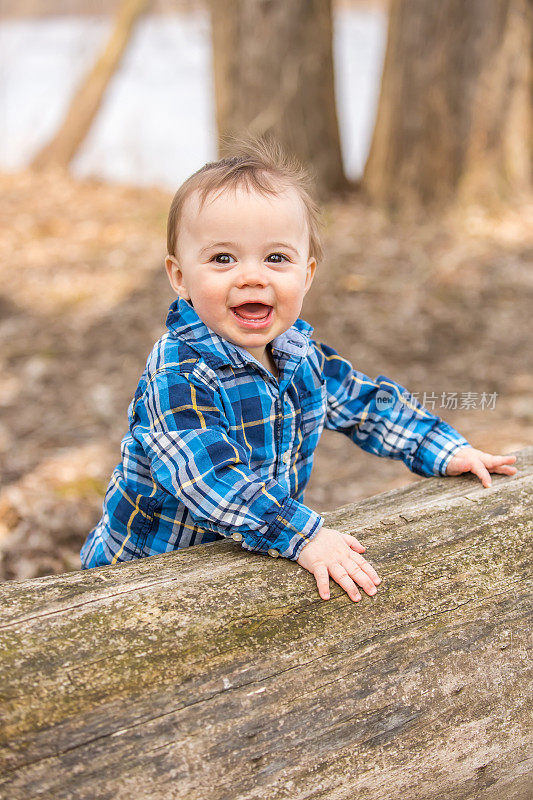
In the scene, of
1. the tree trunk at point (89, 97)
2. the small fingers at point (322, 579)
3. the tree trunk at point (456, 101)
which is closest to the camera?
the small fingers at point (322, 579)

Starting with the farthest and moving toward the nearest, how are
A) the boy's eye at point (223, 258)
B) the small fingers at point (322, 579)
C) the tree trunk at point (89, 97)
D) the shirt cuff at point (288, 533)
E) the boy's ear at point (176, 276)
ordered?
the tree trunk at point (89, 97), the boy's ear at point (176, 276), the boy's eye at point (223, 258), the shirt cuff at point (288, 533), the small fingers at point (322, 579)

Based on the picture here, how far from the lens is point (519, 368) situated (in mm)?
5922

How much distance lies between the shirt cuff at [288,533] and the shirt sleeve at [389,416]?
26.6 inches

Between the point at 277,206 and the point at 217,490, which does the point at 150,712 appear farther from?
the point at 277,206

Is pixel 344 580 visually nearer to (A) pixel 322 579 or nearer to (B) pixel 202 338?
(A) pixel 322 579

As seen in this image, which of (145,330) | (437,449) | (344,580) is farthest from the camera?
(145,330)

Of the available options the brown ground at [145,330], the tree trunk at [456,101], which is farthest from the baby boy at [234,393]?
the tree trunk at [456,101]

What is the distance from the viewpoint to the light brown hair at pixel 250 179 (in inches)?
81.8

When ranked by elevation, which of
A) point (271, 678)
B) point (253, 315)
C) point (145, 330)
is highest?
point (145, 330)

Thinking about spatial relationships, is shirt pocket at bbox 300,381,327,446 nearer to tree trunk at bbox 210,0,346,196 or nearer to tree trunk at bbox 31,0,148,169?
tree trunk at bbox 210,0,346,196

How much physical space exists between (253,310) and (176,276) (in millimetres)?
270

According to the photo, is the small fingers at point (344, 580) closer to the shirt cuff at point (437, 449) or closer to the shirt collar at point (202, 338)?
the shirt collar at point (202, 338)

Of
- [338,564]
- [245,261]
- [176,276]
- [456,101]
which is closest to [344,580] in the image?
A: [338,564]

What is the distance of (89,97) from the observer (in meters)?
11.3
